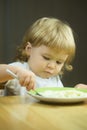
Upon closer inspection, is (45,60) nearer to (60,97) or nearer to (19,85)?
(19,85)

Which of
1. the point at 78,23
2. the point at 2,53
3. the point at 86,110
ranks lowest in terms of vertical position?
the point at 2,53

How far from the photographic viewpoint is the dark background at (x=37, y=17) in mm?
2578

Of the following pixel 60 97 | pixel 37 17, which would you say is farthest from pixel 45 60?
pixel 37 17

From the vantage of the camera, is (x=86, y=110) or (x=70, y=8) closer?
(x=86, y=110)

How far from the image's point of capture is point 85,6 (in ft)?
9.70

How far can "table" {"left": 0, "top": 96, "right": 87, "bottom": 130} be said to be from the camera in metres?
0.70

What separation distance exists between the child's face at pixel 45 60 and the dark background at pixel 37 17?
1.16 metres

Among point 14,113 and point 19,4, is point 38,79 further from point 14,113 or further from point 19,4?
point 19,4

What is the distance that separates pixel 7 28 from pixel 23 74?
173cm

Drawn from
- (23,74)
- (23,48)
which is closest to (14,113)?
(23,74)

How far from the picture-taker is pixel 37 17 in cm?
273

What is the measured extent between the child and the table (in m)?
0.35

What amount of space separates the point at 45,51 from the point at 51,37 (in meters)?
0.08

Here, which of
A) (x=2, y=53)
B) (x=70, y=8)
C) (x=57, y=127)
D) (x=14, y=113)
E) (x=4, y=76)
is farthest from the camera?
(x=70, y=8)
